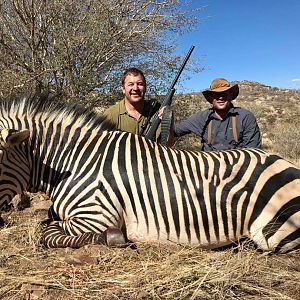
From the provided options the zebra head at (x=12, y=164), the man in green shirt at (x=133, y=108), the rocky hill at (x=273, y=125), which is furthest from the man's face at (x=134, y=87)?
the rocky hill at (x=273, y=125)

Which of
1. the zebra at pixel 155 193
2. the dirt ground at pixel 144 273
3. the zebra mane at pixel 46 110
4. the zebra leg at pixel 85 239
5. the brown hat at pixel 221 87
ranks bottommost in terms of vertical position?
the dirt ground at pixel 144 273

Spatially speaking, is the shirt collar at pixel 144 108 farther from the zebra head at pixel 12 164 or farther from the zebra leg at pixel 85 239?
the zebra leg at pixel 85 239

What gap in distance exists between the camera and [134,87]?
13.7ft

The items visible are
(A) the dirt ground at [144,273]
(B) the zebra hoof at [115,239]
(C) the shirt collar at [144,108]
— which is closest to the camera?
(A) the dirt ground at [144,273]

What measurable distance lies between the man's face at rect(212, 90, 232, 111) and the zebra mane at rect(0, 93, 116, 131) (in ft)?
4.81

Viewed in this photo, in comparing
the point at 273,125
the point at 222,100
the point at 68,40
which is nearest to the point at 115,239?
the point at 222,100

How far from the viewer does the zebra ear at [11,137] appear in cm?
267

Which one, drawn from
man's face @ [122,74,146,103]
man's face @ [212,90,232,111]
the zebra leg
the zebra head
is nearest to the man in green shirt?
man's face @ [122,74,146,103]

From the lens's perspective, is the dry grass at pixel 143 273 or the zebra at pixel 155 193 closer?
the dry grass at pixel 143 273

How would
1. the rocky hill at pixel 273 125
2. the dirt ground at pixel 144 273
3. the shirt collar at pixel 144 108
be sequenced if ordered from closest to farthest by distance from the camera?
the dirt ground at pixel 144 273, the shirt collar at pixel 144 108, the rocky hill at pixel 273 125

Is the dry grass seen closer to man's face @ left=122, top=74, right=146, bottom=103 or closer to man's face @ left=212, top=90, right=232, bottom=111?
man's face @ left=212, top=90, right=232, bottom=111

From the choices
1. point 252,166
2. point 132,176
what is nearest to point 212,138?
point 252,166

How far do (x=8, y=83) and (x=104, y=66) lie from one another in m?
1.71

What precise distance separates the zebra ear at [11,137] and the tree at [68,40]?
10.3 ft
